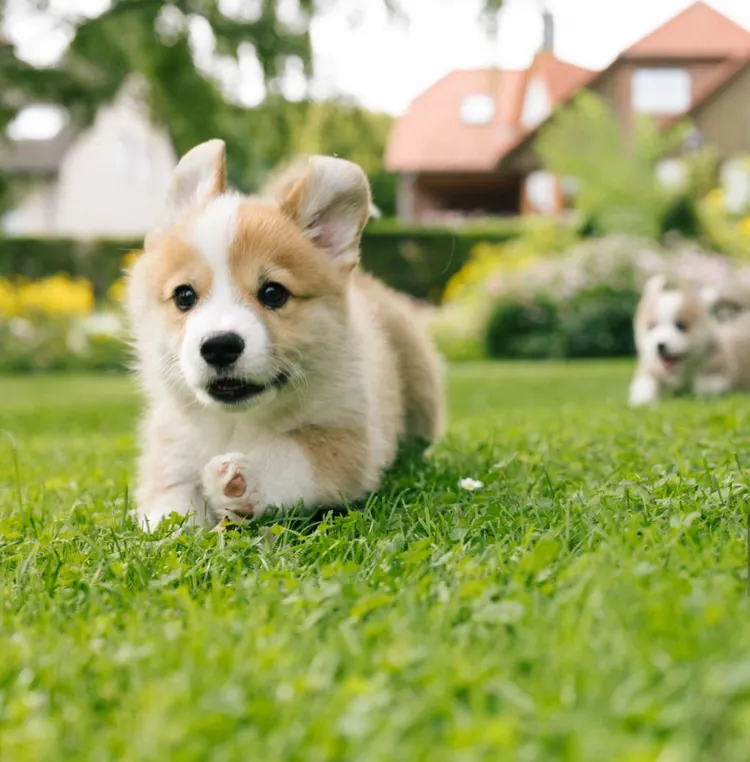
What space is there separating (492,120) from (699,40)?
6.46 m

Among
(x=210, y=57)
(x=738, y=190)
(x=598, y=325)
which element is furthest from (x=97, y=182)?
(x=210, y=57)

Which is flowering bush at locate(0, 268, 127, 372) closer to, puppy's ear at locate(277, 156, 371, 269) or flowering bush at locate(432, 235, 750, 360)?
flowering bush at locate(432, 235, 750, 360)

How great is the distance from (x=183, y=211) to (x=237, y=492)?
0.93 m

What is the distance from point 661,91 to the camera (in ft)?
67.2

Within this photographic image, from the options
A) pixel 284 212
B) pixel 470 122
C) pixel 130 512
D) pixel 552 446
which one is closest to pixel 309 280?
pixel 284 212

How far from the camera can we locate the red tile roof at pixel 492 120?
56.0 feet

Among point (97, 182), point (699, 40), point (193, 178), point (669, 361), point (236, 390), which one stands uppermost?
point (699, 40)

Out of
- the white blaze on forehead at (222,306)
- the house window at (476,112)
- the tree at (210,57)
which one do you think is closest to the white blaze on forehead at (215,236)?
the white blaze on forehead at (222,306)

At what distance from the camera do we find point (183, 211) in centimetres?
306

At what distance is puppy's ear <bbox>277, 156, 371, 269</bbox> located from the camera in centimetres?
290

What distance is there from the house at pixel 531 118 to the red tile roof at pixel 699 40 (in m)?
0.04

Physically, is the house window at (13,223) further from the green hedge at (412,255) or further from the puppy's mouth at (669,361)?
the puppy's mouth at (669,361)

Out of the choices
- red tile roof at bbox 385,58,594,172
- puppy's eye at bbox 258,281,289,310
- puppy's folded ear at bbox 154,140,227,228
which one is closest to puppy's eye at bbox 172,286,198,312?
puppy's eye at bbox 258,281,289,310

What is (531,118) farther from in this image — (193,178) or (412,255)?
(193,178)
